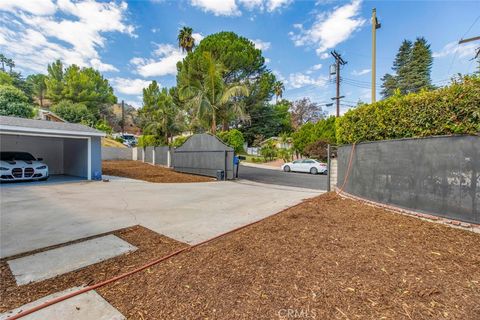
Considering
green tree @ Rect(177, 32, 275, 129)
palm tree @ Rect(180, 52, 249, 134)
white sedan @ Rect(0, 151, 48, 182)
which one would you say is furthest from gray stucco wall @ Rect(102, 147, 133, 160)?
white sedan @ Rect(0, 151, 48, 182)

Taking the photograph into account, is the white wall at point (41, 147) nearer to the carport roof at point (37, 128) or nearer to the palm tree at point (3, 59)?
the carport roof at point (37, 128)

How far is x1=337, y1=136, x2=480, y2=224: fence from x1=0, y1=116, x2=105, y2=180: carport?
1082 cm

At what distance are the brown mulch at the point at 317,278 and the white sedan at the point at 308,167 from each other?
42.8ft

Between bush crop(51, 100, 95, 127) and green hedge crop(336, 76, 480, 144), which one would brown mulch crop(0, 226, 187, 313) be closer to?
green hedge crop(336, 76, 480, 144)

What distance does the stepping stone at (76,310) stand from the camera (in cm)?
181

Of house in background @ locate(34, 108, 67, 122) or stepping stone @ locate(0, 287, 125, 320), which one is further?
house in background @ locate(34, 108, 67, 122)

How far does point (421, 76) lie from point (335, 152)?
37541 millimetres

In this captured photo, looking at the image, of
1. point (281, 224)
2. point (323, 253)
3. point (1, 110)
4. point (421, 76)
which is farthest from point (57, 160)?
point (421, 76)

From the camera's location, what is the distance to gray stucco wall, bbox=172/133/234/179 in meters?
11.7

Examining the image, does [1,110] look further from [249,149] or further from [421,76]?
[421,76]

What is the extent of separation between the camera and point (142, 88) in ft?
98.7

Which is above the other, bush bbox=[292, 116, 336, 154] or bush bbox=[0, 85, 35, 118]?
bush bbox=[0, 85, 35, 118]

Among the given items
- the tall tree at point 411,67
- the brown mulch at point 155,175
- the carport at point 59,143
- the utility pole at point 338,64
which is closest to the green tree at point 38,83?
the carport at point 59,143

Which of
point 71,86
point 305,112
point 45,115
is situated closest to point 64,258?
point 45,115
